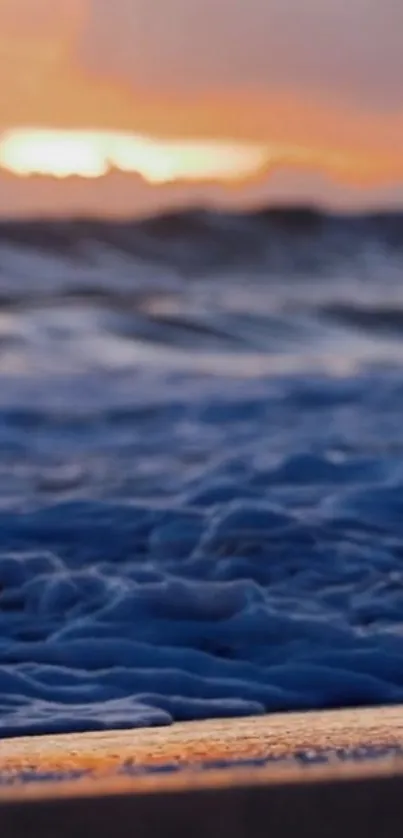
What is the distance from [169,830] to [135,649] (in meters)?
1.86

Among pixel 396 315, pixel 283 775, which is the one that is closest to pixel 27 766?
pixel 283 775

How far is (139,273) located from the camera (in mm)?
14539

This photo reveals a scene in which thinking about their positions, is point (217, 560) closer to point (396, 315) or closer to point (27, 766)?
point (27, 766)

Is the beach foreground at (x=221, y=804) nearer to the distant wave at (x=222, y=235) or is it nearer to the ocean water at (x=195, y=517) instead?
the ocean water at (x=195, y=517)

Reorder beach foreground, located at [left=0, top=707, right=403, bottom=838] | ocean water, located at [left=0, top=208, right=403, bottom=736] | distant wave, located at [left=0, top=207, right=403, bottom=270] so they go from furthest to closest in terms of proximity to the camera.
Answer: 1. distant wave, located at [left=0, top=207, right=403, bottom=270]
2. ocean water, located at [left=0, top=208, right=403, bottom=736]
3. beach foreground, located at [left=0, top=707, right=403, bottom=838]

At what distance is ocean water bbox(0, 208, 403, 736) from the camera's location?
2602 millimetres

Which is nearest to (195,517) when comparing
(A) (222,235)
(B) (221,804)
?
(B) (221,804)

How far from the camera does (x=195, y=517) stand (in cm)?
407

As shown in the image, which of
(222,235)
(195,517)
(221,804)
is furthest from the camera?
(222,235)

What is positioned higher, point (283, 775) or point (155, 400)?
point (155, 400)

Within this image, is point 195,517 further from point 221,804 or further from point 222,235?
point 222,235

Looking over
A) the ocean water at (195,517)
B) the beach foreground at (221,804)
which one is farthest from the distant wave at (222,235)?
the beach foreground at (221,804)

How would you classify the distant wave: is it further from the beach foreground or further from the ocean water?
the beach foreground

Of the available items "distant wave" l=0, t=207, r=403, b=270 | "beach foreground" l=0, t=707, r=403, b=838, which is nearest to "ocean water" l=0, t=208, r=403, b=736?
"beach foreground" l=0, t=707, r=403, b=838
